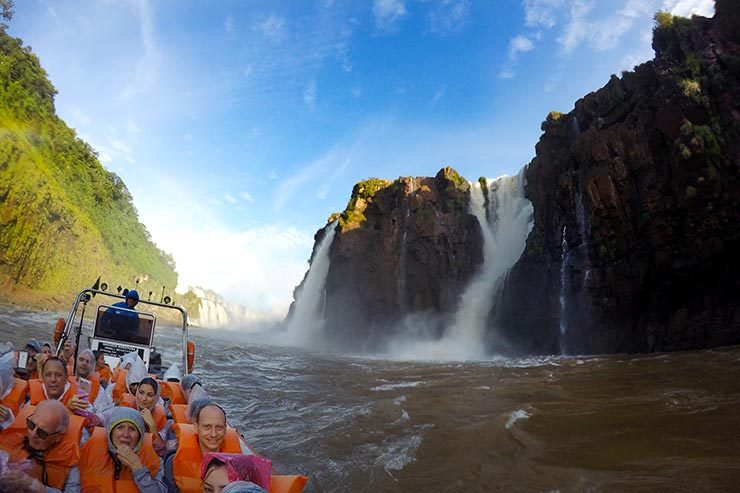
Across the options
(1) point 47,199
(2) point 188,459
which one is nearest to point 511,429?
(2) point 188,459

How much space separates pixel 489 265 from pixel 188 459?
27.9 m

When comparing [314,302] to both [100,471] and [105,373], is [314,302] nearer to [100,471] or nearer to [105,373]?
[105,373]

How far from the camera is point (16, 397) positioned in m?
3.79

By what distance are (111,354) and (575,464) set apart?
304 inches

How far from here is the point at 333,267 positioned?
40.2 m

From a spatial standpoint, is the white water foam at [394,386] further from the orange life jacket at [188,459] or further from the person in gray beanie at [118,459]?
the person in gray beanie at [118,459]

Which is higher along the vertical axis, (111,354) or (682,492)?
(111,354)

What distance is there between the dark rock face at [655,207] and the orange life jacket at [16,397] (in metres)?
19.2

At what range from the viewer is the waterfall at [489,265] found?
26453 millimetres

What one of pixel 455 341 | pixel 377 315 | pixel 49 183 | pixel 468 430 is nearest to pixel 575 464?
pixel 468 430

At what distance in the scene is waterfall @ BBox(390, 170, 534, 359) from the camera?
86.8ft

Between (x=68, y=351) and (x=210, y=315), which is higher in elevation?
(x=68, y=351)

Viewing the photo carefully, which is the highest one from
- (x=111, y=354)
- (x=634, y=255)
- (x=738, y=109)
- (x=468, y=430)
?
(x=738, y=109)

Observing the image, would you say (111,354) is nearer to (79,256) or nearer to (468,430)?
(468,430)
